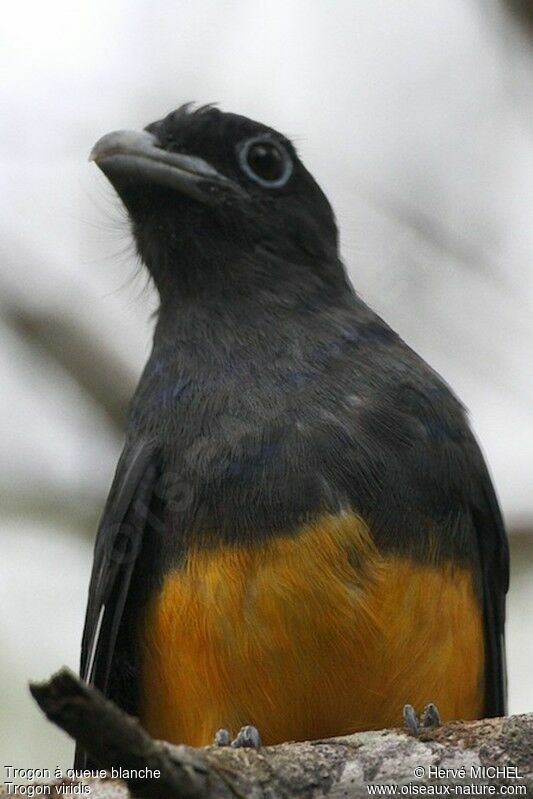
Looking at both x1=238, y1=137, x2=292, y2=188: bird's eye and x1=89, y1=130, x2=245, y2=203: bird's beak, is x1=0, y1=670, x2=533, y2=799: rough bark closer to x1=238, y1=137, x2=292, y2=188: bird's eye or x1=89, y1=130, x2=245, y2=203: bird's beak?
x1=89, y1=130, x2=245, y2=203: bird's beak

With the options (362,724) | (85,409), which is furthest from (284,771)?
(85,409)

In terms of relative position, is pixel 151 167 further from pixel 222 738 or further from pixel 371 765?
pixel 371 765

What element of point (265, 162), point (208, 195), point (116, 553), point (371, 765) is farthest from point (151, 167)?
point (371, 765)

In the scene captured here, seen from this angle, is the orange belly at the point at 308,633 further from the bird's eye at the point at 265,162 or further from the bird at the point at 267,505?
the bird's eye at the point at 265,162

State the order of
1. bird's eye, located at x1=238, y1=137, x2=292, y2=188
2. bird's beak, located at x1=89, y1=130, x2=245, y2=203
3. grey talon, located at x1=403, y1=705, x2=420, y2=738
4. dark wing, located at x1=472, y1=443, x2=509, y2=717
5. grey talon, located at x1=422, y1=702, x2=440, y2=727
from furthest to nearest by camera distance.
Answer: bird's eye, located at x1=238, y1=137, x2=292, y2=188
bird's beak, located at x1=89, y1=130, x2=245, y2=203
dark wing, located at x1=472, y1=443, x2=509, y2=717
grey talon, located at x1=422, y1=702, x2=440, y2=727
grey talon, located at x1=403, y1=705, x2=420, y2=738

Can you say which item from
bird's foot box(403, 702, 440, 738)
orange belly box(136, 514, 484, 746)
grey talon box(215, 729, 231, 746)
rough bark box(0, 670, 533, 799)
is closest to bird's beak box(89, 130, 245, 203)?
orange belly box(136, 514, 484, 746)

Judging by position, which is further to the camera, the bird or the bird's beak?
the bird's beak

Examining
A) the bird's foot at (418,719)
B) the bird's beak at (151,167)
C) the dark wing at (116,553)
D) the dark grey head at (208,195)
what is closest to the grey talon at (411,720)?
the bird's foot at (418,719)
